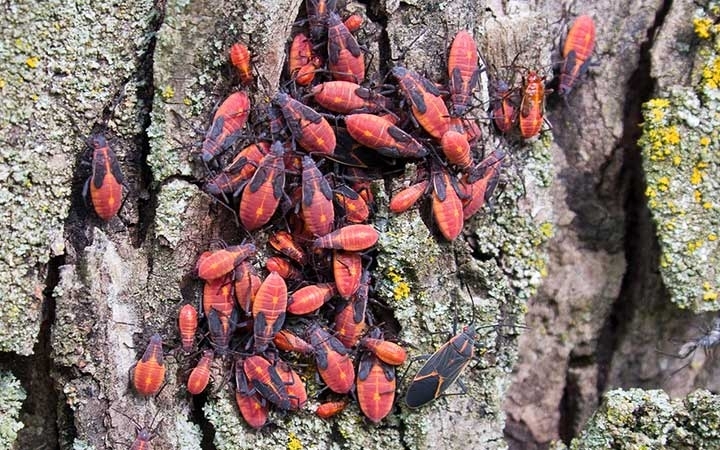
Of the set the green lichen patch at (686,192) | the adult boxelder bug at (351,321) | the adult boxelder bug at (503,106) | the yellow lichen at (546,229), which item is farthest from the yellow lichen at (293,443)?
the green lichen patch at (686,192)

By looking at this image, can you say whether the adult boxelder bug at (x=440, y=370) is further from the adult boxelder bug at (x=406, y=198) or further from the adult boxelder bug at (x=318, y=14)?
the adult boxelder bug at (x=318, y=14)

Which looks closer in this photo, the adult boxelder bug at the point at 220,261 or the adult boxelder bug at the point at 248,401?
the adult boxelder bug at the point at 220,261

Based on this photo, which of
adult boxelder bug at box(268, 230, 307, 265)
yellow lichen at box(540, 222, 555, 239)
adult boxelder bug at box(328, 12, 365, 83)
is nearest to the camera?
adult boxelder bug at box(328, 12, 365, 83)

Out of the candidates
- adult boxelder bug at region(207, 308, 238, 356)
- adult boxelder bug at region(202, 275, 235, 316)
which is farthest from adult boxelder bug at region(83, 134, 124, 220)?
adult boxelder bug at region(207, 308, 238, 356)

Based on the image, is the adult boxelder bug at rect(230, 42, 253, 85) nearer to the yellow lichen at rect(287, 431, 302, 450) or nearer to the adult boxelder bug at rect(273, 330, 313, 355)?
the adult boxelder bug at rect(273, 330, 313, 355)

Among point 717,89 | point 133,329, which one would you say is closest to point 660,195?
point 717,89

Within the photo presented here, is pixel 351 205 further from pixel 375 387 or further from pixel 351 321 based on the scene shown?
pixel 375 387
